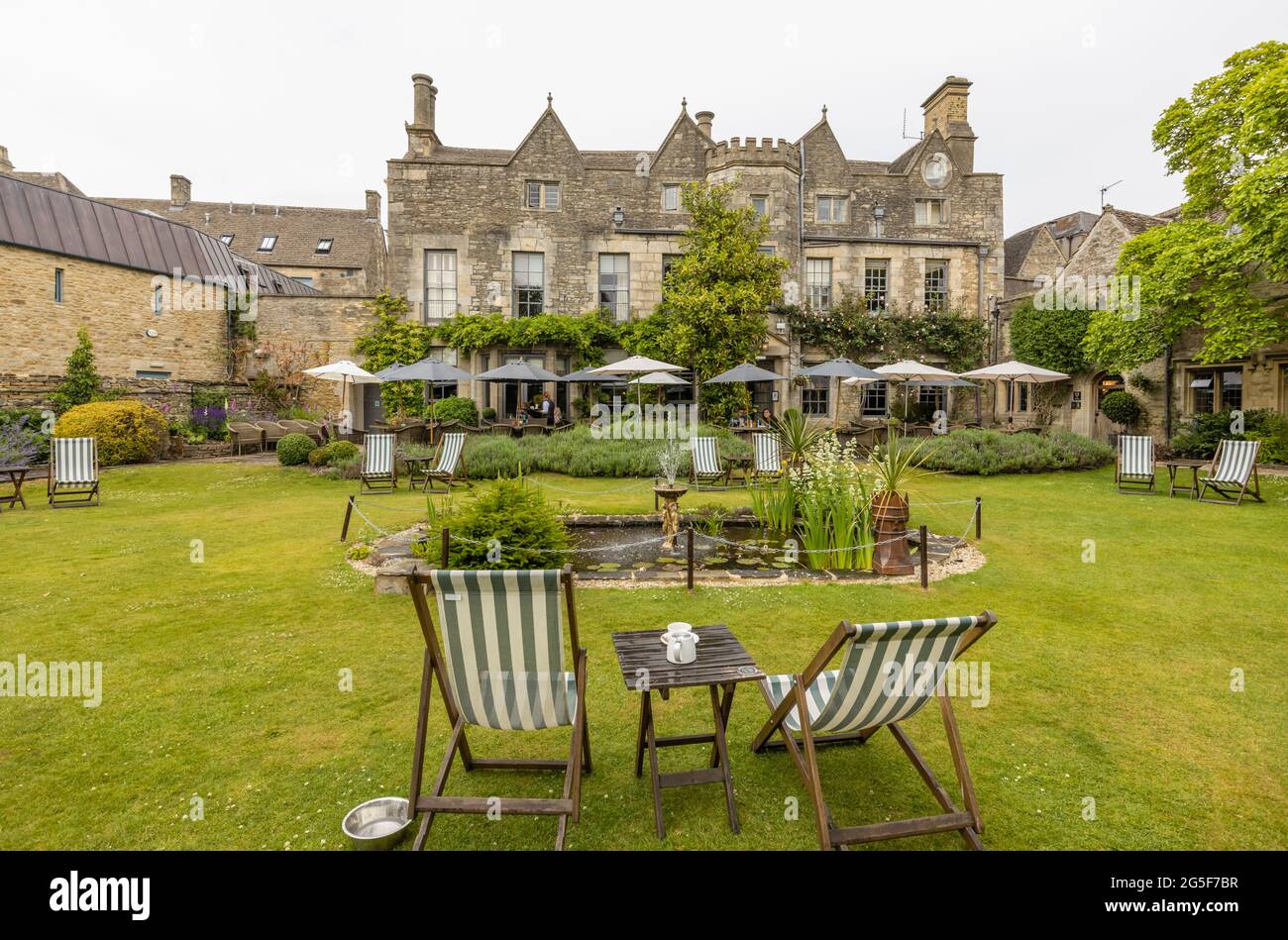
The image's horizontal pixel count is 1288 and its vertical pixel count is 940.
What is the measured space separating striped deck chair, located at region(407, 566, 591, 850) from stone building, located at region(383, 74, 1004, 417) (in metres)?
19.6

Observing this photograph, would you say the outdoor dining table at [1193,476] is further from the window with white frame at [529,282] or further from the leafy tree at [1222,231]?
the window with white frame at [529,282]

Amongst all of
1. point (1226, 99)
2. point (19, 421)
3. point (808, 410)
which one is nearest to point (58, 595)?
point (19, 421)

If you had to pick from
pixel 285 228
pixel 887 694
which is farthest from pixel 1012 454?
pixel 285 228

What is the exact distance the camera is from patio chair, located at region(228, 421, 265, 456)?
1864 cm

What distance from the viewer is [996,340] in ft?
79.8

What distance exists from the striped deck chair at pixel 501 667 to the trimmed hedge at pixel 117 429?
17028 mm

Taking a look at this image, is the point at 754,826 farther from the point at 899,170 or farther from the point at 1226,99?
the point at 899,170

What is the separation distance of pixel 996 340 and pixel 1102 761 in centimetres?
2407

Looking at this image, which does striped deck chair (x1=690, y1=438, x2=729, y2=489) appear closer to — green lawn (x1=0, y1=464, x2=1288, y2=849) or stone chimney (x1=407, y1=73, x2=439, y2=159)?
green lawn (x1=0, y1=464, x2=1288, y2=849)

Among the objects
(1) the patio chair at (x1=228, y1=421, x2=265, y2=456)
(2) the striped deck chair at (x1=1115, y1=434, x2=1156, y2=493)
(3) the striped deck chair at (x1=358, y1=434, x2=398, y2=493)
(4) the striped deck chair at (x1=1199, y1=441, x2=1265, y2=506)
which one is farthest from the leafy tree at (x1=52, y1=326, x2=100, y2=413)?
(4) the striped deck chair at (x1=1199, y1=441, x2=1265, y2=506)

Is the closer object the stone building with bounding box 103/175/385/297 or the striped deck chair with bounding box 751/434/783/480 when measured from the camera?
the striped deck chair with bounding box 751/434/783/480

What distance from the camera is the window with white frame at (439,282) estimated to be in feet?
74.5

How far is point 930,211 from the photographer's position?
24828 millimetres

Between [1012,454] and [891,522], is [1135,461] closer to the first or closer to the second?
[1012,454]
